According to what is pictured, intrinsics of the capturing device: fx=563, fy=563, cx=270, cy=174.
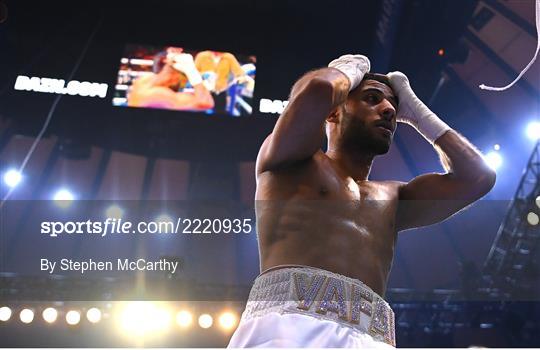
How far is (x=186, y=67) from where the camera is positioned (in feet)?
14.8

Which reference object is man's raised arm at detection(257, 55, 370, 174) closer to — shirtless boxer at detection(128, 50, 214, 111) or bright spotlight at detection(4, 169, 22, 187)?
shirtless boxer at detection(128, 50, 214, 111)

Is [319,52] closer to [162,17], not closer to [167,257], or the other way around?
[162,17]

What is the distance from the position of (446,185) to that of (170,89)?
11.3 ft

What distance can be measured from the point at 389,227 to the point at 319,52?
11.2 feet

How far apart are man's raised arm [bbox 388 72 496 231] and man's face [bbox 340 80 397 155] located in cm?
13

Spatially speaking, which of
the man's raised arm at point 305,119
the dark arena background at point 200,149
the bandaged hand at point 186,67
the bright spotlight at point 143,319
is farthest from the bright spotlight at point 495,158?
the man's raised arm at point 305,119

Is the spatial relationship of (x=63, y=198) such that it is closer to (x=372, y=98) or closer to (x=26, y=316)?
(x=26, y=316)

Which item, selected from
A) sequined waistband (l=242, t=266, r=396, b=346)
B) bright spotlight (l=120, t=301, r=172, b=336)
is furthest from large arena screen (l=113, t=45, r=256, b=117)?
sequined waistband (l=242, t=266, r=396, b=346)

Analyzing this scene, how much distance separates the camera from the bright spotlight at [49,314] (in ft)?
15.8

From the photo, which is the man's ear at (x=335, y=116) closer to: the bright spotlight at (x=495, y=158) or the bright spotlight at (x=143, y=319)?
the bright spotlight at (x=143, y=319)

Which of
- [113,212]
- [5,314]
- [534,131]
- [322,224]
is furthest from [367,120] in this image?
[5,314]

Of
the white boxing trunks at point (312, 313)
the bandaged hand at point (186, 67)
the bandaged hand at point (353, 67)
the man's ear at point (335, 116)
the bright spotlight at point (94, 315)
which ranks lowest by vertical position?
the bright spotlight at point (94, 315)

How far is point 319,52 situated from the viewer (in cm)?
446

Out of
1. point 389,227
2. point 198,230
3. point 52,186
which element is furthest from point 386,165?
point 389,227
